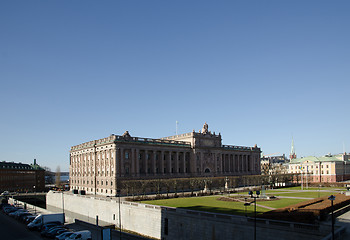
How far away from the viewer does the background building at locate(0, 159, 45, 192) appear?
142 meters

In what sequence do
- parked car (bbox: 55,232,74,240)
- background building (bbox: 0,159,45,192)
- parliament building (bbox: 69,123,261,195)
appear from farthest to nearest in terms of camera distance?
background building (bbox: 0,159,45,192) < parliament building (bbox: 69,123,261,195) < parked car (bbox: 55,232,74,240)

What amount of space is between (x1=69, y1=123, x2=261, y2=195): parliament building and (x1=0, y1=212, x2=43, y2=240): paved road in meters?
31.4

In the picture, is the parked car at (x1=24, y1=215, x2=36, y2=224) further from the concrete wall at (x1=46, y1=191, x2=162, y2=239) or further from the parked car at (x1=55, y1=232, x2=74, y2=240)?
the parked car at (x1=55, y1=232, x2=74, y2=240)

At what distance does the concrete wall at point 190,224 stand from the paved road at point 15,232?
52.2 feet

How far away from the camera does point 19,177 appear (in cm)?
14938

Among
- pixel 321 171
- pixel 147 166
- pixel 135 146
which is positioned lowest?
pixel 321 171

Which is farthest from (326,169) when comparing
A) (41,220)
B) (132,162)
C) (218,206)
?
(41,220)

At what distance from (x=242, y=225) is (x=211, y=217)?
17.6 feet

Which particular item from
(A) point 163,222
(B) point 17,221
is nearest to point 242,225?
(A) point 163,222

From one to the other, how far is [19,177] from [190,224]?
426 feet

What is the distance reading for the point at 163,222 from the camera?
50406mm

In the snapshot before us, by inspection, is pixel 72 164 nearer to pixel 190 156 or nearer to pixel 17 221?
pixel 190 156

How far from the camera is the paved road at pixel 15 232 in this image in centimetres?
4879

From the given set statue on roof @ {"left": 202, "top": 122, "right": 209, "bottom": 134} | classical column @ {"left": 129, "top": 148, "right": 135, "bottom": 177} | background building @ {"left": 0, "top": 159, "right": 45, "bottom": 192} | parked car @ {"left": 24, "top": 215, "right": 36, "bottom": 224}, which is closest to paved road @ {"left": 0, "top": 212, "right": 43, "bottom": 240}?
parked car @ {"left": 24, "top": 215, "right": 36, "bottom": 224}
